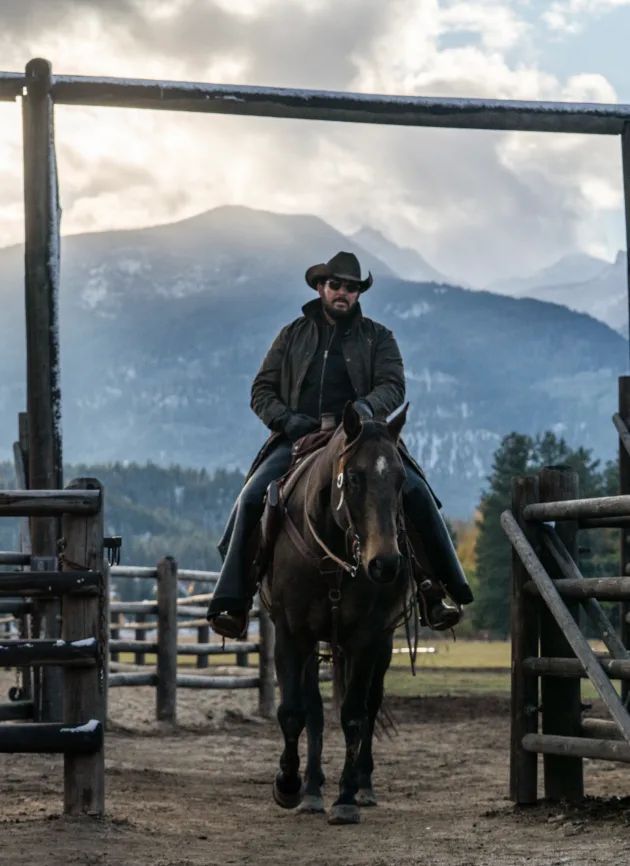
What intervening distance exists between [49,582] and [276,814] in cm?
225

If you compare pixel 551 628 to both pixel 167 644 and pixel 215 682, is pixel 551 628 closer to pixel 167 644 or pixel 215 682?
pixel 167 644

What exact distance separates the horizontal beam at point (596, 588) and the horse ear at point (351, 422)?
4.99 ft

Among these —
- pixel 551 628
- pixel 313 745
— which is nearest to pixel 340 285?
pixel 551 628

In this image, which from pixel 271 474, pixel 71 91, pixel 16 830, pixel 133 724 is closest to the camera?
pixel 16 830

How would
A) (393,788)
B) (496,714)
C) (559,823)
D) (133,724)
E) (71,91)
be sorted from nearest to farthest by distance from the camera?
(559,823)
(393,788)
(71,91)
(133,724)
(496,714)

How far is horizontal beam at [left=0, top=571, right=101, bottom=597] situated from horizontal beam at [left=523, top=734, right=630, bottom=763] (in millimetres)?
2715

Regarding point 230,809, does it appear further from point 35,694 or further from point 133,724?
point 133,724

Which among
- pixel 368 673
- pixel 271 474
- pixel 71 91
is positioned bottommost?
pixel 368 673

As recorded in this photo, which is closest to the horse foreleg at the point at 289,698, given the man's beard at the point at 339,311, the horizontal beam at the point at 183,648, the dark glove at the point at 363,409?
the dark glove at the point at 363,409

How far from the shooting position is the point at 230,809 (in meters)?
8.91

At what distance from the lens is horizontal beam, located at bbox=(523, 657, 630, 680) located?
7426mm

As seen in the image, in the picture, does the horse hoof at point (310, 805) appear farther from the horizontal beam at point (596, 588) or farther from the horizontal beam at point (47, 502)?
the horizontal beam at point (47, 502)

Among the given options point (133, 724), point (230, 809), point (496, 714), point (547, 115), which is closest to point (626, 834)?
point (230, 809)

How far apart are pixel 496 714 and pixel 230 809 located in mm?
9030
